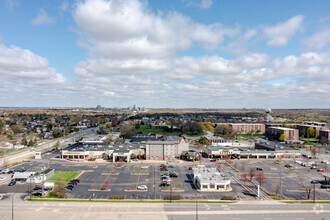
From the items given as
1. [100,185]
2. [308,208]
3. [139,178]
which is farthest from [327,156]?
[100,185]

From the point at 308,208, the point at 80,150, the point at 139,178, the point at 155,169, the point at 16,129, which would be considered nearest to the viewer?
the point at 308,208

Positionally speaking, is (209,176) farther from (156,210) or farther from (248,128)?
(248,128)

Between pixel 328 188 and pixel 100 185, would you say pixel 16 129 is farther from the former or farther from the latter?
pixel 328 188

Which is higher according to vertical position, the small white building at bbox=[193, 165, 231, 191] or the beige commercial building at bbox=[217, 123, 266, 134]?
the beige commercial building at bbox=[217, 123, 266, 134]

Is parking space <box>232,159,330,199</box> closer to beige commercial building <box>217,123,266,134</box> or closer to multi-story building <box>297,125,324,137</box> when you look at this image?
multi-story building <box>297,125,324,137</box>

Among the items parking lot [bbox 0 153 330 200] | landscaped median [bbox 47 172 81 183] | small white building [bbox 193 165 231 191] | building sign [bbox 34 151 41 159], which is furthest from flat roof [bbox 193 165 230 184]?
building sign [bbox 34 151 41 159]

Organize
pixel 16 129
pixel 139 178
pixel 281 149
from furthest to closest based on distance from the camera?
pixel 16 129, pixel 281 149, pixel 139 178

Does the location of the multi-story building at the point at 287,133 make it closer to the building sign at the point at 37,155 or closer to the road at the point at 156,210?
the road at the point at 156,210

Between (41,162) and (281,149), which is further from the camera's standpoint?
(281,149)
